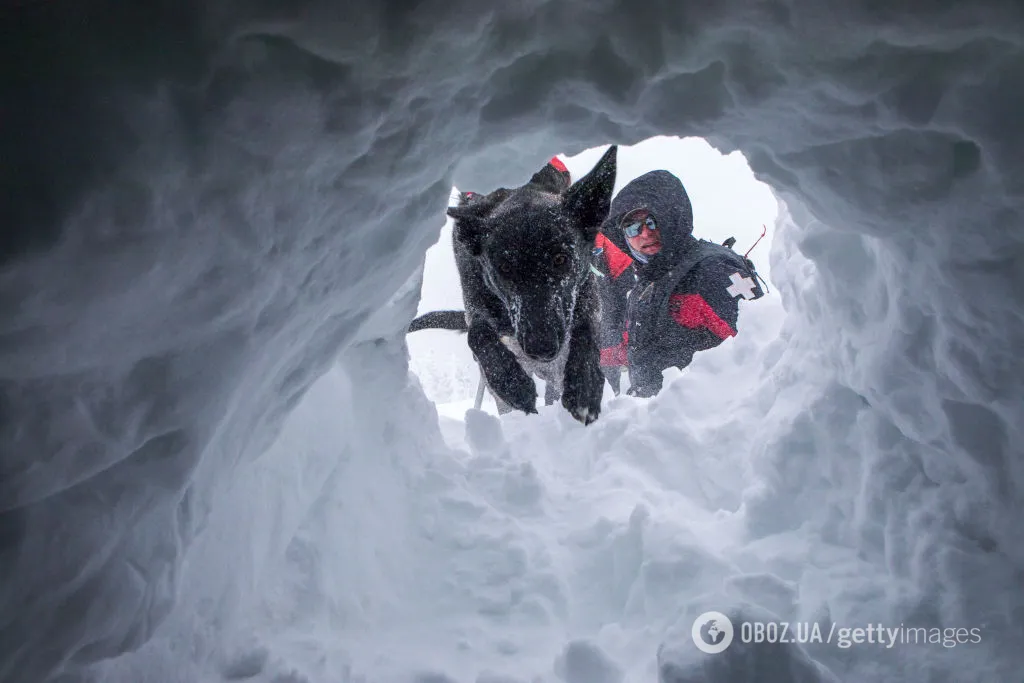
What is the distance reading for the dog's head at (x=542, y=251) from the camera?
321 cm

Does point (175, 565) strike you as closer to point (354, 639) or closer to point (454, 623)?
point (354, 639)

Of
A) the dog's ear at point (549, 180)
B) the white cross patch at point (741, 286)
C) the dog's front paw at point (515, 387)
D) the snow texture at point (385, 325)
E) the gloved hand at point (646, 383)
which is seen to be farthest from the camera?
the gloved hand at point (646, 383)

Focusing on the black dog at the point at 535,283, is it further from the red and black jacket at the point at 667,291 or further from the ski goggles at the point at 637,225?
the ski goggles at the point at 637,225

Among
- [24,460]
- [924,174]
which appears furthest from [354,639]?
[924,174]

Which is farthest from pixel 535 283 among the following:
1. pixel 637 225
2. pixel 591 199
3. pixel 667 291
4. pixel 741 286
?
pixel 637 225

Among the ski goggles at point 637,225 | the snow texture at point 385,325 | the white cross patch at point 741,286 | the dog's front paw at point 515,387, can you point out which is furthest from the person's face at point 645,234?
the dog's front paw at point 515,387

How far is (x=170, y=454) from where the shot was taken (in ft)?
5.24

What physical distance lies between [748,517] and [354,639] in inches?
91.5

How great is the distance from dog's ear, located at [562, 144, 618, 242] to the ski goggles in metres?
3.56

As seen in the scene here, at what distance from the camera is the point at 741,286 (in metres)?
6.12

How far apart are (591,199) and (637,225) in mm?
3758

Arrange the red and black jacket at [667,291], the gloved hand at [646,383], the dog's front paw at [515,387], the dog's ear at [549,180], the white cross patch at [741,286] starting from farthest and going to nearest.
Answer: the gloved hand at [646,383] → the red and black jacket at [667,291] → the white cross patch at [741,286] → the dog's ear at [549,180] → the dog's front paw at [515,387]

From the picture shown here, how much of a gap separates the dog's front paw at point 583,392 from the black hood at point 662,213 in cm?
327

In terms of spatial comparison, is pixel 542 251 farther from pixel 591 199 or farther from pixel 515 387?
pixel 515 387
